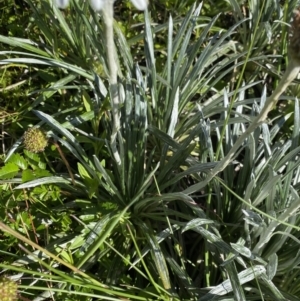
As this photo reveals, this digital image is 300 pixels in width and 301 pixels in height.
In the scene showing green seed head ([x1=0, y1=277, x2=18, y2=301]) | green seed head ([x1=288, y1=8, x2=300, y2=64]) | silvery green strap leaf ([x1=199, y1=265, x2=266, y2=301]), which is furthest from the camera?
silvery green strap leaf ([x1=199, y1=265, x2=266, y2=301])

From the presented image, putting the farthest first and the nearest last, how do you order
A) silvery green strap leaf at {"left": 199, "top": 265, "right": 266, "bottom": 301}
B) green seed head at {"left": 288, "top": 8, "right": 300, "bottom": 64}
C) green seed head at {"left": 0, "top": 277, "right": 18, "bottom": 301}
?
1. silvery green strap leaf at {"left": 199, "top": 265, "right": 266, "bottom": 301}
2. green seed head at {"left": 0, "top": 277, "right": 18, "bottom": 301}
3. green seed head at {"left": 288, "top": 8, "right": 300, "bottom": 64}

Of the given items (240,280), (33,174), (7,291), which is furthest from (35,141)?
(240,280)

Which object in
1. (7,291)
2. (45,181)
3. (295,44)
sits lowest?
(7,291)

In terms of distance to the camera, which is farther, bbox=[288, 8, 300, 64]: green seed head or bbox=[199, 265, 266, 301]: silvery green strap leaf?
bbox=[199, 265, 266, 301]: silvery green strap leaf

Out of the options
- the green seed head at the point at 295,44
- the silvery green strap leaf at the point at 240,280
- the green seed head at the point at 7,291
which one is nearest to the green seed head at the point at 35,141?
the green seed head at the point at 7,291

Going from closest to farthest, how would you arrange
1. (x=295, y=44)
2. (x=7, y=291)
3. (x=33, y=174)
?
(x=295, y=44)
(x=7, y=291)
(x=33, y=174)

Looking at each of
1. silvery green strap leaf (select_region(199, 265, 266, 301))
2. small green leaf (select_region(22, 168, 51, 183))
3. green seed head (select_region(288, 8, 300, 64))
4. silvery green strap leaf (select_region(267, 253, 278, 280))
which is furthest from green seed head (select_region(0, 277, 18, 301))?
green seed head (select_region(288, 8, 300, 64))

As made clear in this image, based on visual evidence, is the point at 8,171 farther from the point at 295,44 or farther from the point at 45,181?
the point at 295,44

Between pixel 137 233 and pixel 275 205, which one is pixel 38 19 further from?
pixel 275 205

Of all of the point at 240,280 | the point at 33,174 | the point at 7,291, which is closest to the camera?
the point at 7,291

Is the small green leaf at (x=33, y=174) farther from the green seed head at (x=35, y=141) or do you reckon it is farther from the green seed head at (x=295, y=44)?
the green seed head at (x=295, y=44)

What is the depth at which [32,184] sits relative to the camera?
49.2 inches

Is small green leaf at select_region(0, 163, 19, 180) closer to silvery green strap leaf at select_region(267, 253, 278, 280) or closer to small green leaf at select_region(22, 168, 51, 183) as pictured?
small green leaf at select_region(22, 168, 51, 183)

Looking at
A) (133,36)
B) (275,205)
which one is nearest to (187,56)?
(133,36)
